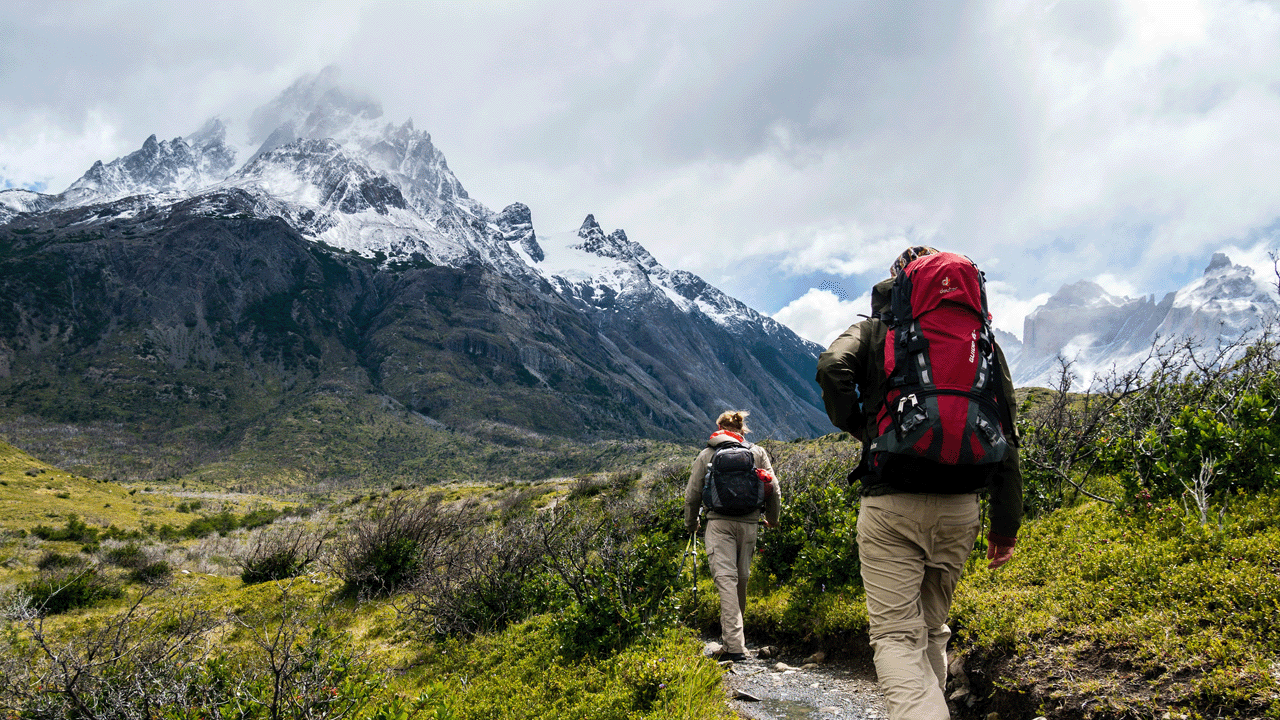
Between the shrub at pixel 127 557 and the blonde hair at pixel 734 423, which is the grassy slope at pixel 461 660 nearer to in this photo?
the shrub at pixel 127 557

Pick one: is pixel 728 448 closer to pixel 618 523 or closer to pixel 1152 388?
pixel 618 523

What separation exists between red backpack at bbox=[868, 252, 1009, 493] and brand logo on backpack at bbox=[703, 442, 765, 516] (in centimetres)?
249

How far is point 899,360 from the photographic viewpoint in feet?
9.86

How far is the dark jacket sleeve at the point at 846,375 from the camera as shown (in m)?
3.12

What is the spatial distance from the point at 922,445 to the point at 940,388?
309 millimetres

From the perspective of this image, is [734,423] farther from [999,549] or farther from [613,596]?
[999,549]

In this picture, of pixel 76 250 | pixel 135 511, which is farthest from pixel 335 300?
pixel 135 511

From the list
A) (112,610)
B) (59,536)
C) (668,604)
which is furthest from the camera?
(59,536)

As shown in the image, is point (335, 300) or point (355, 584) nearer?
point (355, 584)

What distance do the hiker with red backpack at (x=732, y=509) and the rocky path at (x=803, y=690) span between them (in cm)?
42

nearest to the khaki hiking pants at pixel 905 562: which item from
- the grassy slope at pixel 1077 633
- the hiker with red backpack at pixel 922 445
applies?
the hiker with red backpack at pixel 922 445

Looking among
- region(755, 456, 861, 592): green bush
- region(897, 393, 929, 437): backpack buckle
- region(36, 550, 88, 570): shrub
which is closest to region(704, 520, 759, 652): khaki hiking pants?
region(755, 456, 861, 592): green bush

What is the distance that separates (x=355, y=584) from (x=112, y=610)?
3575 mm

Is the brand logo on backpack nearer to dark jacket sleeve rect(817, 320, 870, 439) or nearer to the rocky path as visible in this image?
the rocky path
